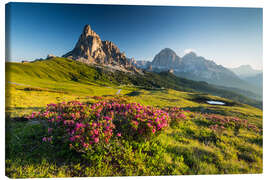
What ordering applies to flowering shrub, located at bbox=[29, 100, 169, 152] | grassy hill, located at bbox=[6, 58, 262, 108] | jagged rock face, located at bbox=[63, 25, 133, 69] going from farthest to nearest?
jagged rock face, located at bbox=[63, 25, 133, 69] → grassy hill, located at bbox=[6, 58, 262, 108] → flowering shrub, located at bbox=[29, 100, 169, 152]

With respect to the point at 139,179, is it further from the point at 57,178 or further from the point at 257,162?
the point at 257,162

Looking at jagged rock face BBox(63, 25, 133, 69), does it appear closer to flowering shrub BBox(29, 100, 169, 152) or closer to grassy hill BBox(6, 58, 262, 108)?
grassy hill BBox(6, 58, 262, 108)

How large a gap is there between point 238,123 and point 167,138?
4.32m

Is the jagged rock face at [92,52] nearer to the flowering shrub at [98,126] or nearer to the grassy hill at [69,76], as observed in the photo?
the grassy hill at [69,76]

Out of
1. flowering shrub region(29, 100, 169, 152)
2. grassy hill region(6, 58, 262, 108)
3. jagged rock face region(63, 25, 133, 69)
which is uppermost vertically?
jagged rock face region(63, 25, 133, 69)

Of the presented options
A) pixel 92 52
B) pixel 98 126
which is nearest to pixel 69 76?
pixel 92 52

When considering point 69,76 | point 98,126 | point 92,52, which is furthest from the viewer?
point 92,52

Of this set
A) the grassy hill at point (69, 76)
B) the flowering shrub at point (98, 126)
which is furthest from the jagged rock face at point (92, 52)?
the flowering shrub at point (98, 126)

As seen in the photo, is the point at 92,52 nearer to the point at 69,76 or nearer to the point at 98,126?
the point at 69,76

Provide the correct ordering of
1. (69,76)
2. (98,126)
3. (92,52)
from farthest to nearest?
(92,52), (69,76), (98,126)

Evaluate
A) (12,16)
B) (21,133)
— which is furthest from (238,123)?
(12,16)

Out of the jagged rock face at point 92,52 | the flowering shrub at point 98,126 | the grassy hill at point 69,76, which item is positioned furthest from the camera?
the jagged rock face at point 92,52

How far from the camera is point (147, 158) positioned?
3.17 meters

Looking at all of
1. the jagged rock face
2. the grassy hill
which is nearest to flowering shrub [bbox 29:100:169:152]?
the grassy hill
